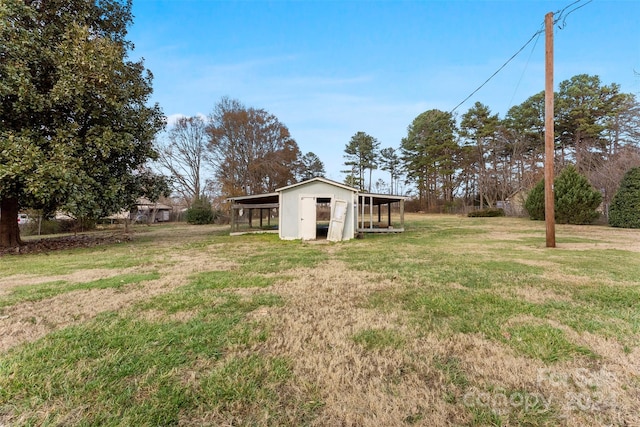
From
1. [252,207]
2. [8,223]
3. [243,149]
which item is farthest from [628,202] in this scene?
[243,149]

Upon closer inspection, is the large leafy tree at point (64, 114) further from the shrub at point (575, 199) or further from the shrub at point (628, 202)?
the shrub at point (628, 202)

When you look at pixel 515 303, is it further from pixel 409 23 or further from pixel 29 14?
pixel 29 14

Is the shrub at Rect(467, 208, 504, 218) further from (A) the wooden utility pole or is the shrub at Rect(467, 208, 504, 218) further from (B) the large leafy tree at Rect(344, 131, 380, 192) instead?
(A) the wooden utility pole

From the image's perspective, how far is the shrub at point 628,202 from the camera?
13469 millimetres

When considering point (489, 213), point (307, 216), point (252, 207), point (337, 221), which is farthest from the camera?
point (489, 213)

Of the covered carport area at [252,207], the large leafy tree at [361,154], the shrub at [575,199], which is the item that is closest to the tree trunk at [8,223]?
the covered carport area at [252,207]

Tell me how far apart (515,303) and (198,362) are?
363 cm

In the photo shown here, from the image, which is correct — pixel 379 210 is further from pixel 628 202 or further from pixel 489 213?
pixel 489 213

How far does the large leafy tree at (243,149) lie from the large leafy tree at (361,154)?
15.5m

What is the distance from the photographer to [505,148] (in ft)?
98.3

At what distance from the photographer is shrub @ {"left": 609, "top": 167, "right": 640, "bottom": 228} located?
530 inches

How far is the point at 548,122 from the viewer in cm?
766

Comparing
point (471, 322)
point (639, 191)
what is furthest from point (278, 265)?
point (639, 191)

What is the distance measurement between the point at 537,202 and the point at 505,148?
13890 mm
